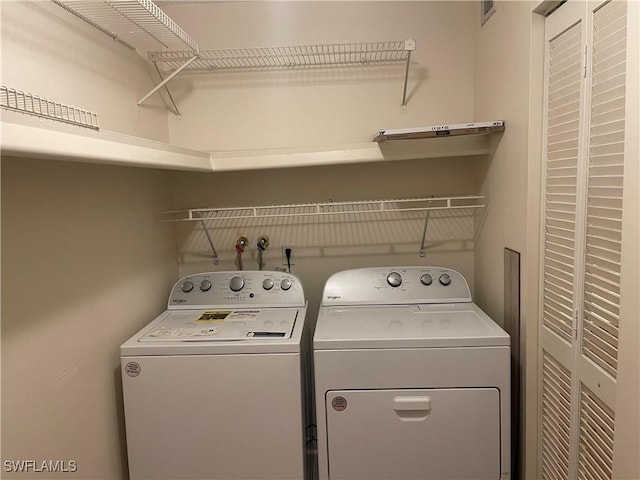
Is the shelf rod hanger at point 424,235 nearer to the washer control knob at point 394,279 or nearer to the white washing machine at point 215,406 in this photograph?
the washer control knob at point 394,279

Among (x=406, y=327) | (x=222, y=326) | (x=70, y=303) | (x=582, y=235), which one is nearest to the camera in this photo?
(x=582, y=235)

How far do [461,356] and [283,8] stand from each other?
1.90m

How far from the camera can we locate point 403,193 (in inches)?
92.2

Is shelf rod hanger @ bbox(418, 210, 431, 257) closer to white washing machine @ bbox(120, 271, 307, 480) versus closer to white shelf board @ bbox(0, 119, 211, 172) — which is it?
white washing machine @ bbox(120, 271, 307, 480)

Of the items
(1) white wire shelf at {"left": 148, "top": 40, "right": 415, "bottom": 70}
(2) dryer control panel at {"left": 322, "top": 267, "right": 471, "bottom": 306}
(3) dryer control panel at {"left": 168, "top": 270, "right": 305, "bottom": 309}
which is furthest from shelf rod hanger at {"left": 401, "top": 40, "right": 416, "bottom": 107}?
(3) dryer control panel at {"left": 168, "top": 270, "right": 305, "bottom": 309}

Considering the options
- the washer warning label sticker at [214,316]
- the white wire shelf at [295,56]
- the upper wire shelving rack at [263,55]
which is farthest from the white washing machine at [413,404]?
the white wire shelf at [295,56]

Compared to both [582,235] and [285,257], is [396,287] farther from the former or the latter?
[582,235]

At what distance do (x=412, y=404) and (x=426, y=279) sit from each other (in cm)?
69

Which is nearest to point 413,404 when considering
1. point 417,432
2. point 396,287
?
point 417,432

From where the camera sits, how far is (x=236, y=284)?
2145 millimetres

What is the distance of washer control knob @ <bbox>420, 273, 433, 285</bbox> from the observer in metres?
2.10

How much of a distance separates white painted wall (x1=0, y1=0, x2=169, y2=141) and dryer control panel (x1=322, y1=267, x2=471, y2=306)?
1.22 m

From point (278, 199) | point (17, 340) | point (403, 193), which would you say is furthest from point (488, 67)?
point (17, 340)

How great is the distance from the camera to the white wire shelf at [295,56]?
2.22m
